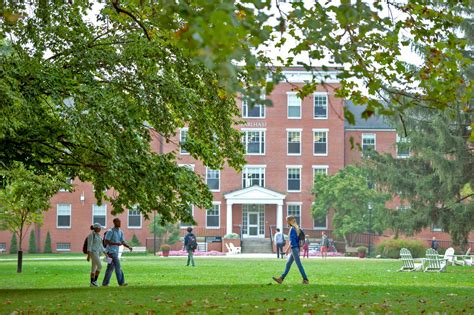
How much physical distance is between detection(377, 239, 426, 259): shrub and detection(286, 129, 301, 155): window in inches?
643

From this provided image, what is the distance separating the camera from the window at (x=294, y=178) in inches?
2712

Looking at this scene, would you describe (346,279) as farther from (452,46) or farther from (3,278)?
(452,46)

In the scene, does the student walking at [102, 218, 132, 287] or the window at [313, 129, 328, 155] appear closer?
the student walking at [102, 218, 132, 287]

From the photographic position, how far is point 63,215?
68500mm

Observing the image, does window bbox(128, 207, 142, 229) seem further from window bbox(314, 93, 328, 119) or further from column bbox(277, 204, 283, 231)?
window bbox(314, 93, 328, 119)

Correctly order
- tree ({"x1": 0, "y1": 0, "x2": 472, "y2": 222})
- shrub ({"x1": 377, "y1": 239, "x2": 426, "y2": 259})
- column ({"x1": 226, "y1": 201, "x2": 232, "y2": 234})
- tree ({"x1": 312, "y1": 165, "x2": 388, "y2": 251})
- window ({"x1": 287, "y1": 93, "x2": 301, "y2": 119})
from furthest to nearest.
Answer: window ({"x1": 287, "y1": 93, "x2": 301, "y2": 119}) < column ({"x1": 226, "y1": 201, "x2": 232, "y2": 234}) < tree ({"x1": 312, "y1": 165, "x2": 388, "y2": 251}) < shrub ({"x1": 377, "y1": 239, "x2": 426, "y2": 259}) < tree ({"x1": 0, "y1": 0, "x2": 472, "y2": 222})

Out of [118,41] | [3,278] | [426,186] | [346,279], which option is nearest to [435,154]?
[426,186]

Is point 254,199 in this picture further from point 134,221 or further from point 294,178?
point 134,221

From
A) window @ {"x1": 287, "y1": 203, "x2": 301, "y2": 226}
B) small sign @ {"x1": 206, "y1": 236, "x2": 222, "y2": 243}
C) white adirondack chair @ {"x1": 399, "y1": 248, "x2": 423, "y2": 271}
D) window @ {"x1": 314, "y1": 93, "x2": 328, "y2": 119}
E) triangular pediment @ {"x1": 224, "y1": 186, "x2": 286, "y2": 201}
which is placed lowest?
white adirondack chair @ {"x1": 399, "y1": 248, "x2": 423, "y2": 271}

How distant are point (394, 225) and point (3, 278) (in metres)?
24.1

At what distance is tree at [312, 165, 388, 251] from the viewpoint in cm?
6071

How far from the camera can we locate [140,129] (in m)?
19.9

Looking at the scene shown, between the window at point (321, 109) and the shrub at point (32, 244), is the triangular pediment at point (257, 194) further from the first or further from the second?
the shrub at point (32, 244)

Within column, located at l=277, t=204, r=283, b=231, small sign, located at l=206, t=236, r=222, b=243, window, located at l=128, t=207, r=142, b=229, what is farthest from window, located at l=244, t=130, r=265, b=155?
window, located at l=128, t=207, r=142, b=229
